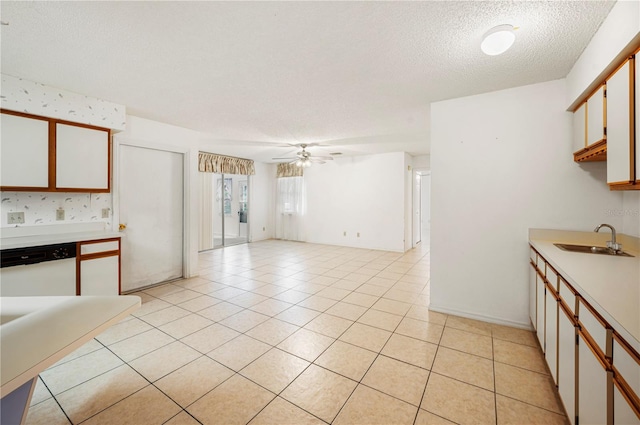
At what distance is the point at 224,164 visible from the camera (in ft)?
21.8

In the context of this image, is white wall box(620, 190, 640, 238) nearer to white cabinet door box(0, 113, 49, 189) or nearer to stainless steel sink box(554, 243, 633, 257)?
stainless steel sink box(554, 243, 633, 257)

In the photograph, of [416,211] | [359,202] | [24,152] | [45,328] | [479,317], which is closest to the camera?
[45,328]

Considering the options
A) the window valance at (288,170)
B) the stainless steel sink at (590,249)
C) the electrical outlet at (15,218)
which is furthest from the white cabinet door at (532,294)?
the window valance at (288,170)

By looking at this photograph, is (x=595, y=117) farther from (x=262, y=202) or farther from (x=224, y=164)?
(x=262, y=202)

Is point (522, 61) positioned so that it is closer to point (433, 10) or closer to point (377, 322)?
point (433, 10)

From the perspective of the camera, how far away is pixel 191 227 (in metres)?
4.23

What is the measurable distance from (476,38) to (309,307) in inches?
118

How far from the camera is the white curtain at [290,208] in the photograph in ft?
25.7

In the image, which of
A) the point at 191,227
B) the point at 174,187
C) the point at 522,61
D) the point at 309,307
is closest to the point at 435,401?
the point at 309,307

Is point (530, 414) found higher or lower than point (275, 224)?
lower

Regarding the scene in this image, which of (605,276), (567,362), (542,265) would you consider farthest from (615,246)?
(567,362)

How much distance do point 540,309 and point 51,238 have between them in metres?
4.55

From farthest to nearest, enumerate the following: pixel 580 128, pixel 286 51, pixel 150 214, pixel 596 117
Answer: pixel 150 214, pixel 580 128, pixel 286 51, pixel 596 117

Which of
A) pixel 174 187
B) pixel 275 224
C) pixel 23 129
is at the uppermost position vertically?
pixel 23 129
